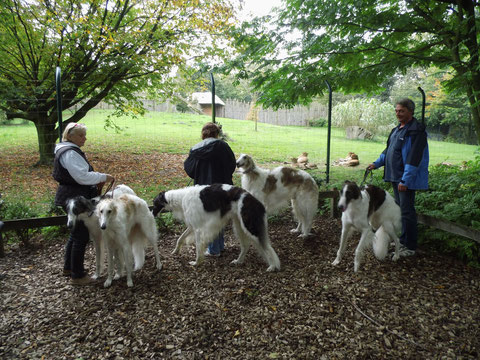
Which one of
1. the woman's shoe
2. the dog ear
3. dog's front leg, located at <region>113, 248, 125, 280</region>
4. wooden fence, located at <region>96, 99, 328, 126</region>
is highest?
wooden fence, located at <region>96, 99, 328, 126</region>

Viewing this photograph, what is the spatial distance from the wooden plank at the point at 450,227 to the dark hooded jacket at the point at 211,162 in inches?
123

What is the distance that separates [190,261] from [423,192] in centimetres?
459

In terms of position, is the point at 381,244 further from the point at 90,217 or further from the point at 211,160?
the point at 90,217

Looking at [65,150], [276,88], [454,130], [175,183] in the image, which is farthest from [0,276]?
[454,130]

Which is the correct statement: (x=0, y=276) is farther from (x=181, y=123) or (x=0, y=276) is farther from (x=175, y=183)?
(x=181, y=123)

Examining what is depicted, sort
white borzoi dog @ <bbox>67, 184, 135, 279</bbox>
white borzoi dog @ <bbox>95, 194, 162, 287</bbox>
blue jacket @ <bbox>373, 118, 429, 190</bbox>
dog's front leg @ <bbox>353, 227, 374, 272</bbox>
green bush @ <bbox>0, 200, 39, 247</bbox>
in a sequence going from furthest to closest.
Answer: green bush @ <bbox>0, 200, 39, 247</bbox>
dog's front leg @ <bbox>353, 227, 374, 272</bbox>
blue jacket @ <bbox>373, 118, 429, 190</bbox>
white borzoi dog @ <bbox>95, 194, 162, 287</bbox>
white borzoi dog @ <bbox>67, 184, 135, 279</bbox>

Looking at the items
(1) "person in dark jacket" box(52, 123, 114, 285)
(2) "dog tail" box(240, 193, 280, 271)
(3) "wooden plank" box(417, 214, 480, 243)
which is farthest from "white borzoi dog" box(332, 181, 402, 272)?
(1) "person in dark jacket" box(52, 123, 114, 285)

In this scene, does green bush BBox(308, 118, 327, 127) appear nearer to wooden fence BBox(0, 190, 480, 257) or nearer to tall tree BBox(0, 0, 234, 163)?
tall tree BBox(0, 0, 234, 163)

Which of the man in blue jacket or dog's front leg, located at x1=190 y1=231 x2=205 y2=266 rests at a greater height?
the man in blue jacket

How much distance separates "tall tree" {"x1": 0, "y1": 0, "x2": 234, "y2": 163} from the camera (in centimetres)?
840

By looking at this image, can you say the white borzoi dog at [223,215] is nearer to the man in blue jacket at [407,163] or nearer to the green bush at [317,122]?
the man in blue jacket at [407,163]

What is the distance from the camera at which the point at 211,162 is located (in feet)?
14.9

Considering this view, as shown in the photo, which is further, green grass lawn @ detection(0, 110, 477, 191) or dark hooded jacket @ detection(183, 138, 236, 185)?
green grass lawn @ detection(0, 110, 477, 191)

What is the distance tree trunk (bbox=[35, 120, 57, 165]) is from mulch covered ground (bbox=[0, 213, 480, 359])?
6.06 meters
